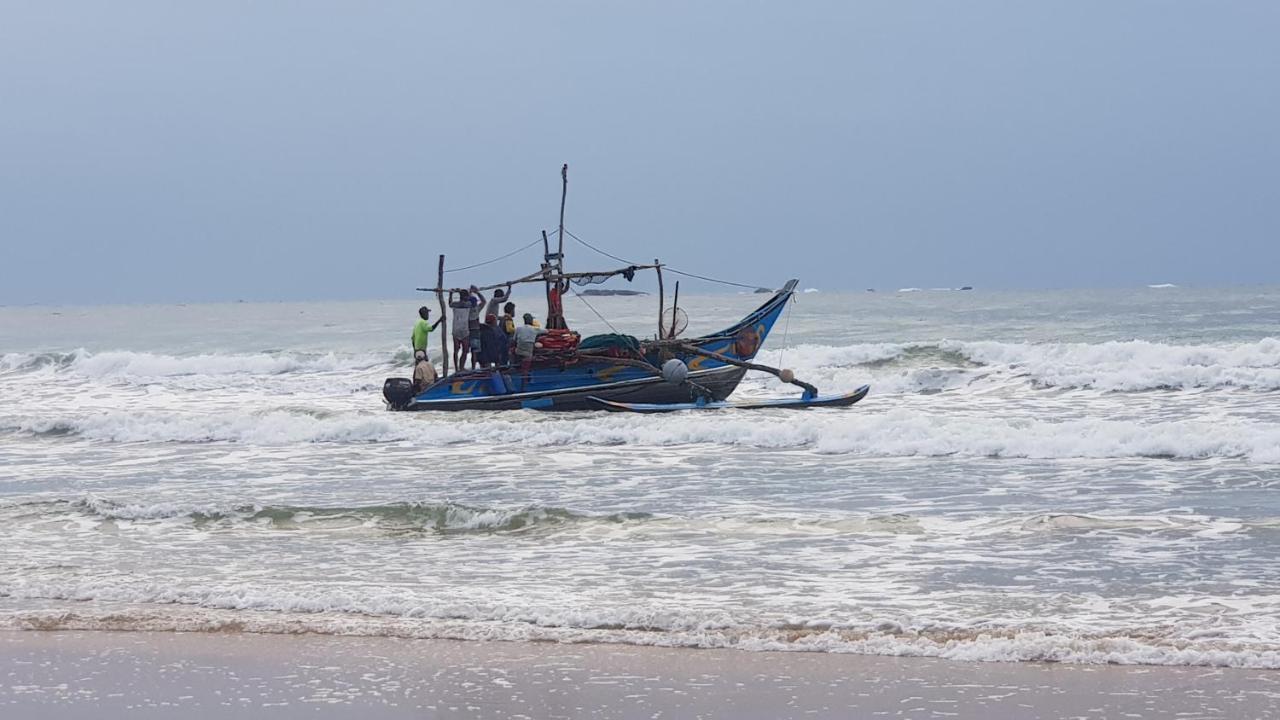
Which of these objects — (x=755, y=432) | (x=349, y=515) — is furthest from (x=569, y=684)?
(x=755, y=432)

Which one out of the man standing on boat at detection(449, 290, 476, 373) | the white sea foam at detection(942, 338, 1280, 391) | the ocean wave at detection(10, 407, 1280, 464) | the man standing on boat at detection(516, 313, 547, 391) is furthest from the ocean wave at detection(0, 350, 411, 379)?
the white sea foam at detection(942, 338, 1280, 391)

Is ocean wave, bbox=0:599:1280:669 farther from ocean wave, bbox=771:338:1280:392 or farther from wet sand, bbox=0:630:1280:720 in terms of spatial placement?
ocean wave, bbox=771:338:1280:392

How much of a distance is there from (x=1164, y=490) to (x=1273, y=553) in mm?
2771

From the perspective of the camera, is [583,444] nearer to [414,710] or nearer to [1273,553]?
[1273,553]

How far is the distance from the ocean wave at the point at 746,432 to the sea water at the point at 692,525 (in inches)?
1.9

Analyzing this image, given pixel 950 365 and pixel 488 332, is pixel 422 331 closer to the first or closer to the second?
pixel 488 332

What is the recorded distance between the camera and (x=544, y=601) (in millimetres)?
7062

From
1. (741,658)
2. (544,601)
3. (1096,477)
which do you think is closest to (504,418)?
(1096,477)

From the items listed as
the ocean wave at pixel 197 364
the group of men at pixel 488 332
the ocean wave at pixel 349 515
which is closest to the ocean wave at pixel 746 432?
the group of men at pixel 488 332

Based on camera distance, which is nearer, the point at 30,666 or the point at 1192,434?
the point at 30,666

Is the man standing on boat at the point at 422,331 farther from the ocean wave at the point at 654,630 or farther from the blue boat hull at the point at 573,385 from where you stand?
the ocean wave at the point at 654,630

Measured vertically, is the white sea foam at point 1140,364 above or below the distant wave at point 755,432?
above

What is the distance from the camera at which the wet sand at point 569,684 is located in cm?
509

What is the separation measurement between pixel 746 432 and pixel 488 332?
5122mm
